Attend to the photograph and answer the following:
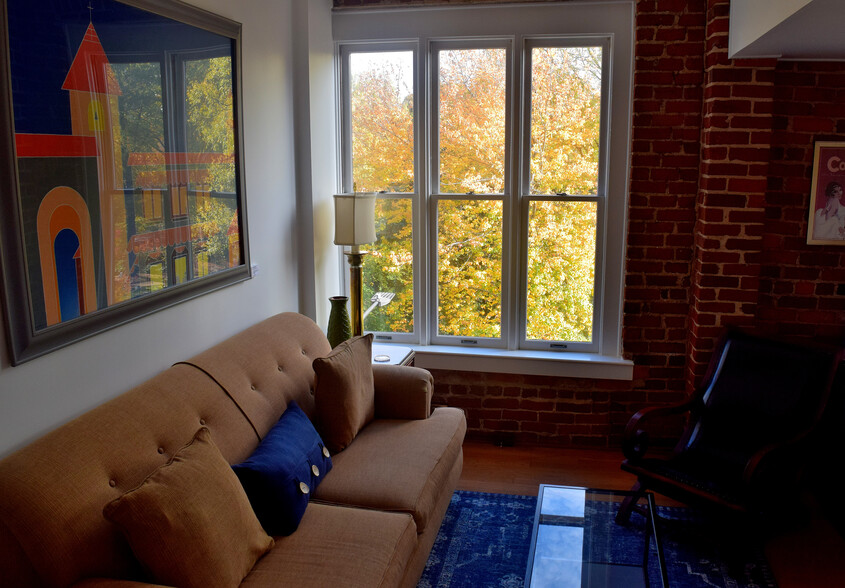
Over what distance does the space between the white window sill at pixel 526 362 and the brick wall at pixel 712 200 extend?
11 cm

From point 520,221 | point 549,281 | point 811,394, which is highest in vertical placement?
point 520,221

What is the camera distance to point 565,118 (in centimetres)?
429

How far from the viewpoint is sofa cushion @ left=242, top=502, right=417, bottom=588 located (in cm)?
227

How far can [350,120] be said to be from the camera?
180 inches

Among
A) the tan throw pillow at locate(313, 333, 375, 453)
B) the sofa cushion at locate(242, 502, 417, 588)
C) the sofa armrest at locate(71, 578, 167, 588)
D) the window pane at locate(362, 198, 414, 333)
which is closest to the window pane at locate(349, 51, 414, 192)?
the window pane at locate(362, 198, 414, 333)

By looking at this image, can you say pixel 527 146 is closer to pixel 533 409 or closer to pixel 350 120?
pixel 350 120

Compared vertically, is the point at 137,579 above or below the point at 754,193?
below

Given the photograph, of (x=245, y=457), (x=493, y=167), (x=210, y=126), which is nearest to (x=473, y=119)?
(x=493, y=167)

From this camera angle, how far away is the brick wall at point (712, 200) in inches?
152

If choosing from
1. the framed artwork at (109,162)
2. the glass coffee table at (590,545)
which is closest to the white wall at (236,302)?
the framed artwork at (109,162)

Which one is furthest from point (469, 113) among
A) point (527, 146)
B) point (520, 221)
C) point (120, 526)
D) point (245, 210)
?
point (120, 526)

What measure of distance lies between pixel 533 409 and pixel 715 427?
45.7 inches

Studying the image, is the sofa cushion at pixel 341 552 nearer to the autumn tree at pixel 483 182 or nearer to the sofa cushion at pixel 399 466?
the sofa cushion at pixel 399 466

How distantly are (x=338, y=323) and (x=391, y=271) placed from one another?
2.38ft
